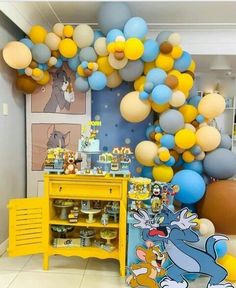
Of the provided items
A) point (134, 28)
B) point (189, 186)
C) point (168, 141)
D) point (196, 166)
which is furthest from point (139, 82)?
point (189, 186)

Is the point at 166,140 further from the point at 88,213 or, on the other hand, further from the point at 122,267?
the point at 122,267

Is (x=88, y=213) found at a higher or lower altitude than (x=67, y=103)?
lower

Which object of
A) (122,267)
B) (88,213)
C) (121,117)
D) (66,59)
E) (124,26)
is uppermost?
(124,26)

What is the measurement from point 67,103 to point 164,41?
1.16 m

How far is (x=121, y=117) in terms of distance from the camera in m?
3.19

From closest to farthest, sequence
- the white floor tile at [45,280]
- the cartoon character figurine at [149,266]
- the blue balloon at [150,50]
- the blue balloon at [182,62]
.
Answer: the cartoon character figurine at [149,266]
the white floor tile at [45,280]
the blue balloon at [150,50]
the blue balloon at [182,62]

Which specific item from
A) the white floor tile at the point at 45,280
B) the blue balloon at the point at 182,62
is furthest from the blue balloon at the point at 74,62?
the white floor tile at the point at 45,280

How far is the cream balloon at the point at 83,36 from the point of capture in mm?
2766

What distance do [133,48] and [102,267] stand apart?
190 cm

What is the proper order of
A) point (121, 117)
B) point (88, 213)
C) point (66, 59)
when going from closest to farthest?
1. point (88, 213)
2. point (66, 59)
3. point (121, 117)

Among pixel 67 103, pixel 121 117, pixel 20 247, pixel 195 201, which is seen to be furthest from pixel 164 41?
pixel 20 247

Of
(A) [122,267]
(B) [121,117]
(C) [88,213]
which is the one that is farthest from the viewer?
(B) [121,117]

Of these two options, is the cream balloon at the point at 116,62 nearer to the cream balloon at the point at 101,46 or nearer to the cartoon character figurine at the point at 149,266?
the cream balloon at the point at 101,46

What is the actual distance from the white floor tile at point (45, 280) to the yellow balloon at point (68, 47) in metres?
1.95
